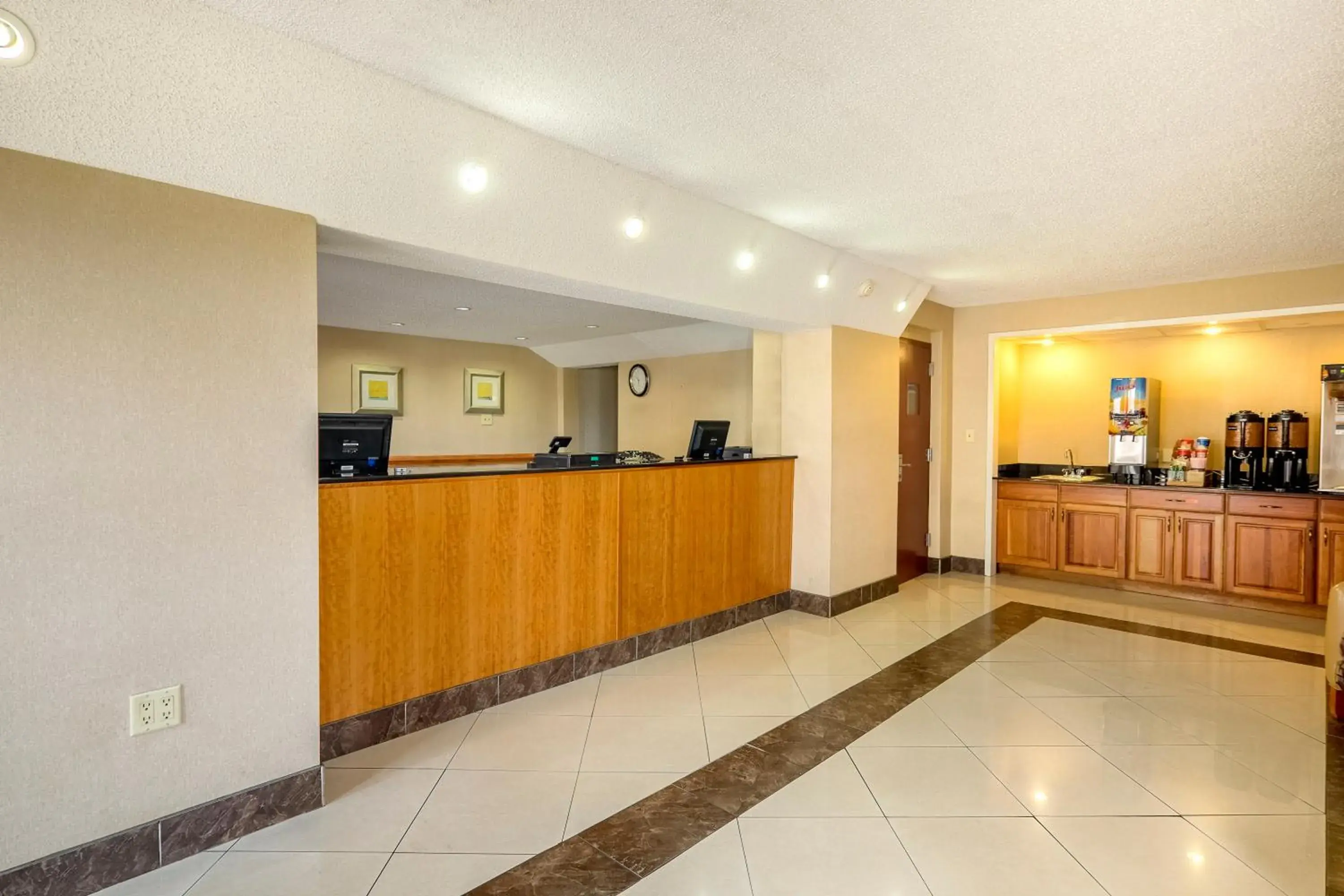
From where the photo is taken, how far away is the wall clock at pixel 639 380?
8305 mm

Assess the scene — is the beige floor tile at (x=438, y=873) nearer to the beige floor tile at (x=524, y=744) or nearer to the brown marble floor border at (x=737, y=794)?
the brown marble floor border at (x=737, y=794)

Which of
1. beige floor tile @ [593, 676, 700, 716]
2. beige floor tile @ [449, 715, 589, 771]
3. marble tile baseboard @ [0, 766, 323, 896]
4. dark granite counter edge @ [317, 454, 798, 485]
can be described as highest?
dark granite counter edge @ [317, 454, 798, 485]

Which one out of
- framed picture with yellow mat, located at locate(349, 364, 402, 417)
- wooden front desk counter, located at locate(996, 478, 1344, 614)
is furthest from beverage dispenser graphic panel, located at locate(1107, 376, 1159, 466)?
framed picture with yellow mat, located at locate(349, 364, 402, 417)

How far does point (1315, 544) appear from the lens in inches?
191

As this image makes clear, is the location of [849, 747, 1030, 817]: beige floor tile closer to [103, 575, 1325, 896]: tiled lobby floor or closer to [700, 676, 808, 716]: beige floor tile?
[103, 575, 1325, 896]: tiled lobby floor

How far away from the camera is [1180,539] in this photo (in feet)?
17.8

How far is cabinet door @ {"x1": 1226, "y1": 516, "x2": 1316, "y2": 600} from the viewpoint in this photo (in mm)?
4898

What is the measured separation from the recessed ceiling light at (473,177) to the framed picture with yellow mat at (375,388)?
5.46 metres

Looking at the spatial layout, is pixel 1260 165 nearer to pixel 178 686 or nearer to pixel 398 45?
pixel 398 45

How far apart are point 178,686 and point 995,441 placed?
6.15 m

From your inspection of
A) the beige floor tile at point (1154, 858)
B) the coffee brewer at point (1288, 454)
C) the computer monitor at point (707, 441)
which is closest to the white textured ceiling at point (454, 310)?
the computer monitor at point (707, 441)

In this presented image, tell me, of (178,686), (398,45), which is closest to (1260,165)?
(398,45)

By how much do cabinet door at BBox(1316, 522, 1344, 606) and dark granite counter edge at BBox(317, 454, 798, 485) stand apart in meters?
3.74

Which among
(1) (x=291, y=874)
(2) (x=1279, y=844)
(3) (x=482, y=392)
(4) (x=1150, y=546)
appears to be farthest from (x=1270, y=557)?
(3) (x=482, y=392)
